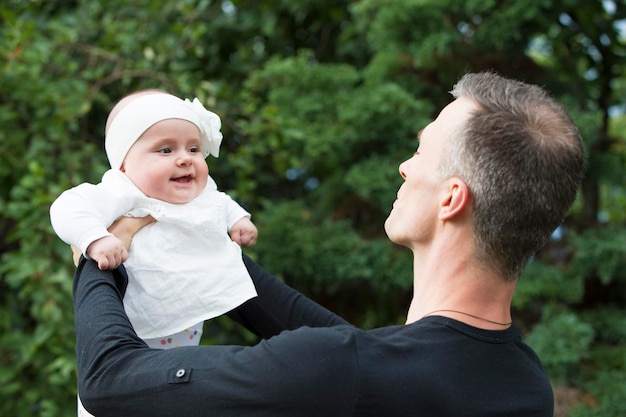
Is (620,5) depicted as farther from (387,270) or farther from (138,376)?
(138,376)

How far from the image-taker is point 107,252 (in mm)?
1493

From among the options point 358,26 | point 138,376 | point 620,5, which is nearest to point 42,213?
point 358,26

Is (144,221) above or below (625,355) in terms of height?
above

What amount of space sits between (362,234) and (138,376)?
2.41 metres

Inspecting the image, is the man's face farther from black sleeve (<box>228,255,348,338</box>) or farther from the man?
black sleeve (<box>228,255,348,338</box>)

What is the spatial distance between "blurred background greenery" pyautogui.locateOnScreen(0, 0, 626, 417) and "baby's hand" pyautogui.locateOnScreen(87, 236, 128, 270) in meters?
1.50

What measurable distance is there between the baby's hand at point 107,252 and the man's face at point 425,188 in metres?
0.51

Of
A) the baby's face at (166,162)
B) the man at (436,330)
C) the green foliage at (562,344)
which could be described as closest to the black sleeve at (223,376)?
the man at (436,330)

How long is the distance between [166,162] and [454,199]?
591mm

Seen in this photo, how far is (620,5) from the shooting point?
3666 mm

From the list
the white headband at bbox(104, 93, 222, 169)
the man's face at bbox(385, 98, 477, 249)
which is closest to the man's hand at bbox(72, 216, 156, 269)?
the white headband at bbox(104, 93, 222, 169)

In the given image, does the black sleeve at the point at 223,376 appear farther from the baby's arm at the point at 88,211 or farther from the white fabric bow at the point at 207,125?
the white fabric bow at the point at 207,125

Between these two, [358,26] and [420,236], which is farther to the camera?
[358,26]

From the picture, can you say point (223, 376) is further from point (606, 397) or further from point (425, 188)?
point (606, 397)
